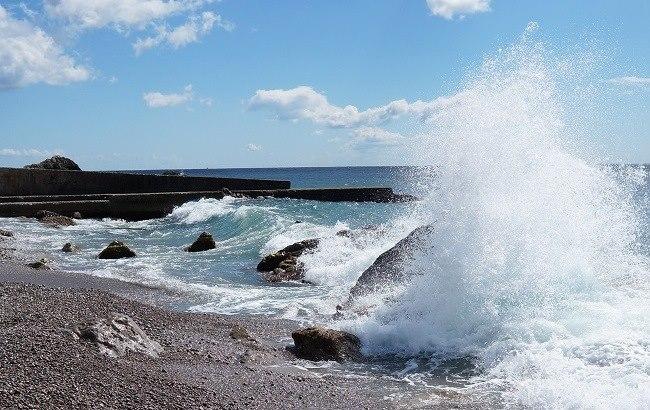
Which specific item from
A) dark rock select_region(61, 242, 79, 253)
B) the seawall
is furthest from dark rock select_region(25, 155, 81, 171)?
dark rock select_region(61, 242, 79, 253)

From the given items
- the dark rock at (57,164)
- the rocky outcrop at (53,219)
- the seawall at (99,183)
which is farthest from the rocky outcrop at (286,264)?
the dark rock at (57,164)

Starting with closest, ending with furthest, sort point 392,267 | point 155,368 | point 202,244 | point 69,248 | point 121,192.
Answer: point 155,368, point 392,267, point 69,248, point 202,244, point 121,192

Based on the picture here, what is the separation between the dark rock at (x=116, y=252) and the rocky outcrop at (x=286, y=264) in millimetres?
3157

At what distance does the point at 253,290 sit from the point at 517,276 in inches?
167

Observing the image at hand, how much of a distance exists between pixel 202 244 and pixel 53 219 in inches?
328

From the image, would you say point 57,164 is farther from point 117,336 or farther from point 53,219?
point 117,336

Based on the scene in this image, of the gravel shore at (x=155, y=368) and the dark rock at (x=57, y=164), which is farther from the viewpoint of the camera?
the dark rock at (x=57, y=164)

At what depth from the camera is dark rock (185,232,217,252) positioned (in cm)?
1553

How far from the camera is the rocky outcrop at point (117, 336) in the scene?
5.88m

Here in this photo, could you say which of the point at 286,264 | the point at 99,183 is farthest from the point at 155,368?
the point at 99,183

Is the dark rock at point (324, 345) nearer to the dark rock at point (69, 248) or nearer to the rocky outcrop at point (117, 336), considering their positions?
the rocky outcrop at point (117, 336)

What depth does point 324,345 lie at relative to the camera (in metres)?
6.78

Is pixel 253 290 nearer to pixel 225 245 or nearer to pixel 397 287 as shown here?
pixel 397 287

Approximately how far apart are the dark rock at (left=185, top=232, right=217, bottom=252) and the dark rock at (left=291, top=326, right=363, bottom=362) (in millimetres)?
8943
